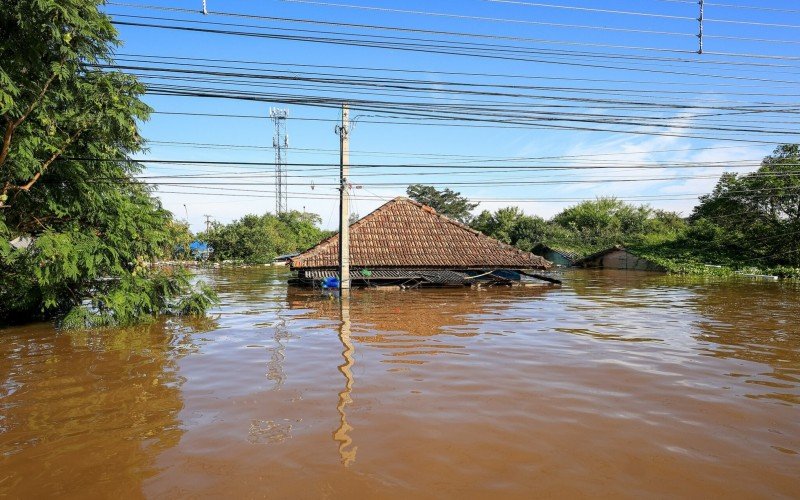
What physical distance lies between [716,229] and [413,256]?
30.8 metres

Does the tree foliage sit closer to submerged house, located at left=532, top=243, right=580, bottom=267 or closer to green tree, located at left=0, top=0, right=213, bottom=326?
submerged house, located at left=532, top=243, right=580, bottom=267

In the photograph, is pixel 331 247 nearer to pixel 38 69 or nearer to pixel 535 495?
pixel 38 69

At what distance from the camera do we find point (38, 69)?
873 centimetres

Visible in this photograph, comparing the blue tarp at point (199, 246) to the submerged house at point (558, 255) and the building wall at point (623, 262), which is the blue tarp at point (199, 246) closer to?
the submerged house at point (558, 255)

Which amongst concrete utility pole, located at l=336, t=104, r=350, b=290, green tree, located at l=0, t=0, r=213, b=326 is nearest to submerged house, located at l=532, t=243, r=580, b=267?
concrete utility pole, located at l=336, t=104, r=350, b=290

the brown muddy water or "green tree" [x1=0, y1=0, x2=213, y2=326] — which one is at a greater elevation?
"green tree" [x1=0, y1=0, x2=213, y2=326]

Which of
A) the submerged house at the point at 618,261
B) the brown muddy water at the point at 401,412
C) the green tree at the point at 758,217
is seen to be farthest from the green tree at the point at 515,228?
the brown muddy water at the point at 401,412

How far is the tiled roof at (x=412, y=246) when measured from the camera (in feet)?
68.8

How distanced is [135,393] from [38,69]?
250 inches

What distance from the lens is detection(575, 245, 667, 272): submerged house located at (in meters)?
38.4

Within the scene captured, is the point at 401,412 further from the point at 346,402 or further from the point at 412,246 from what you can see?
the point at 412,246

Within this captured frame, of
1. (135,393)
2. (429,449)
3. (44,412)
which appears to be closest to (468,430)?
(429,449)

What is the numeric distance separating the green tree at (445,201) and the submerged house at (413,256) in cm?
3812

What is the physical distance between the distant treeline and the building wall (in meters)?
0.71
